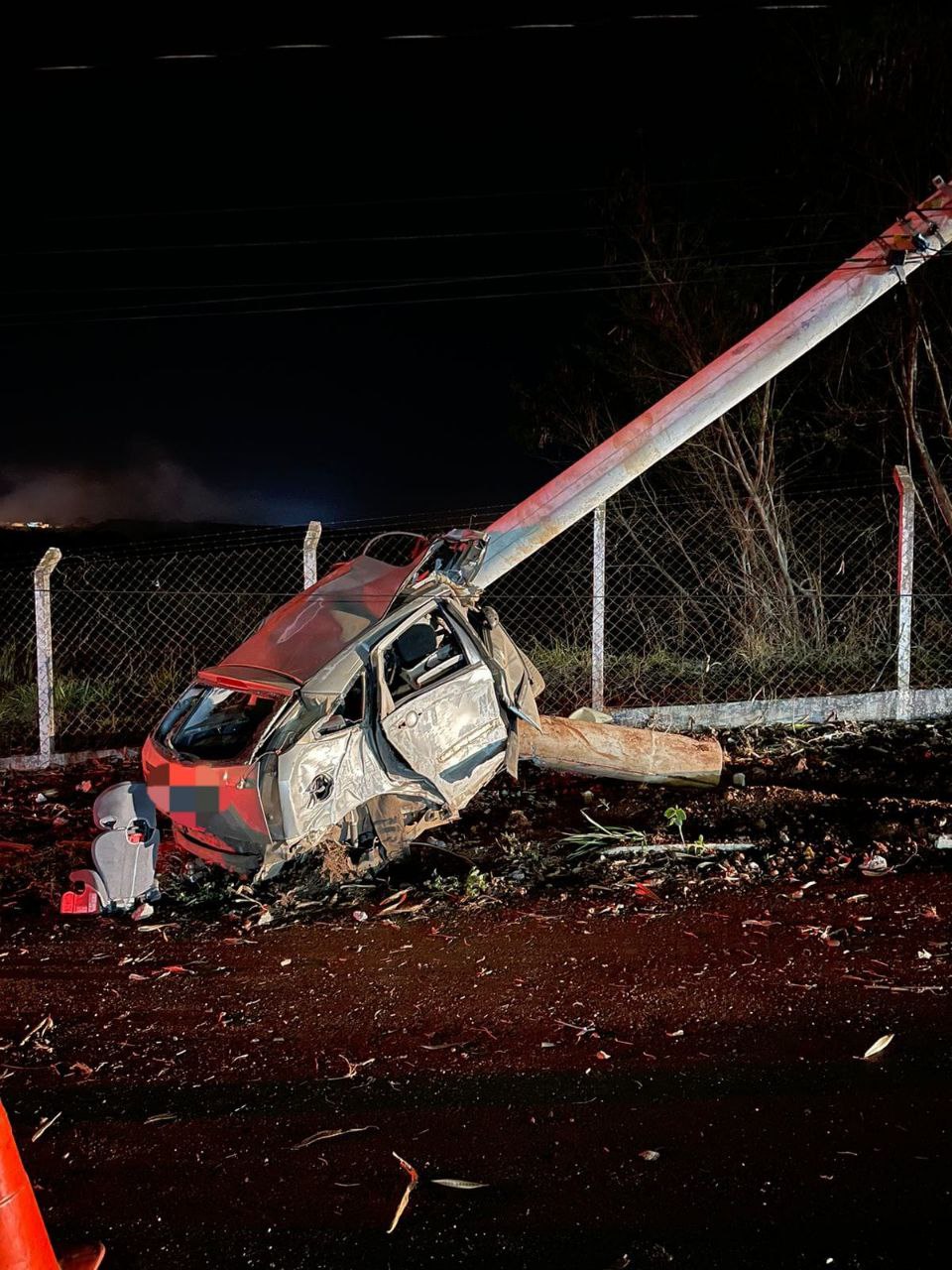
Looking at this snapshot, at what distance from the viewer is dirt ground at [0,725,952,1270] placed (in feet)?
8.87

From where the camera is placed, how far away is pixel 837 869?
554 cm

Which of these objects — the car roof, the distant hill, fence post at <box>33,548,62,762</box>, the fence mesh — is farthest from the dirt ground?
the distant hill

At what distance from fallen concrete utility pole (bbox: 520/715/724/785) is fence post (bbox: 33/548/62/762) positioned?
4.35 meters

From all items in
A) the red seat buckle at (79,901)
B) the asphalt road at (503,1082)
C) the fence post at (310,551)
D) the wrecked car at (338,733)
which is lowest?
the asphalt road at (503,1082)

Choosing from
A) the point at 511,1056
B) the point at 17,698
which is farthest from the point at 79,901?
the point at 17,698

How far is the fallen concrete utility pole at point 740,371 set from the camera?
7.93 meters

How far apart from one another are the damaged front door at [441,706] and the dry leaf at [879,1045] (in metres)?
2.72

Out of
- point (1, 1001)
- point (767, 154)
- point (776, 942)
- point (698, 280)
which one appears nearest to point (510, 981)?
point (776, 942)

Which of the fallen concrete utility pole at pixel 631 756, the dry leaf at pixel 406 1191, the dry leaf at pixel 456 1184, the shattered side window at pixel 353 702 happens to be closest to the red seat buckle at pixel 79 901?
the shattered side window at pixel 353 702

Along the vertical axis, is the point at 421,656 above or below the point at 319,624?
below

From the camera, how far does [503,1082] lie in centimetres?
346

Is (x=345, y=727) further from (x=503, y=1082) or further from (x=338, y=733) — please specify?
(x=503, y=1082)

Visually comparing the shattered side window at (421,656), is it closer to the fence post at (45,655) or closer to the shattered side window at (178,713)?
the shattered side window at (178,713)

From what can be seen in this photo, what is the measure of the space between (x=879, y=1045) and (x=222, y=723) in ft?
12.8
